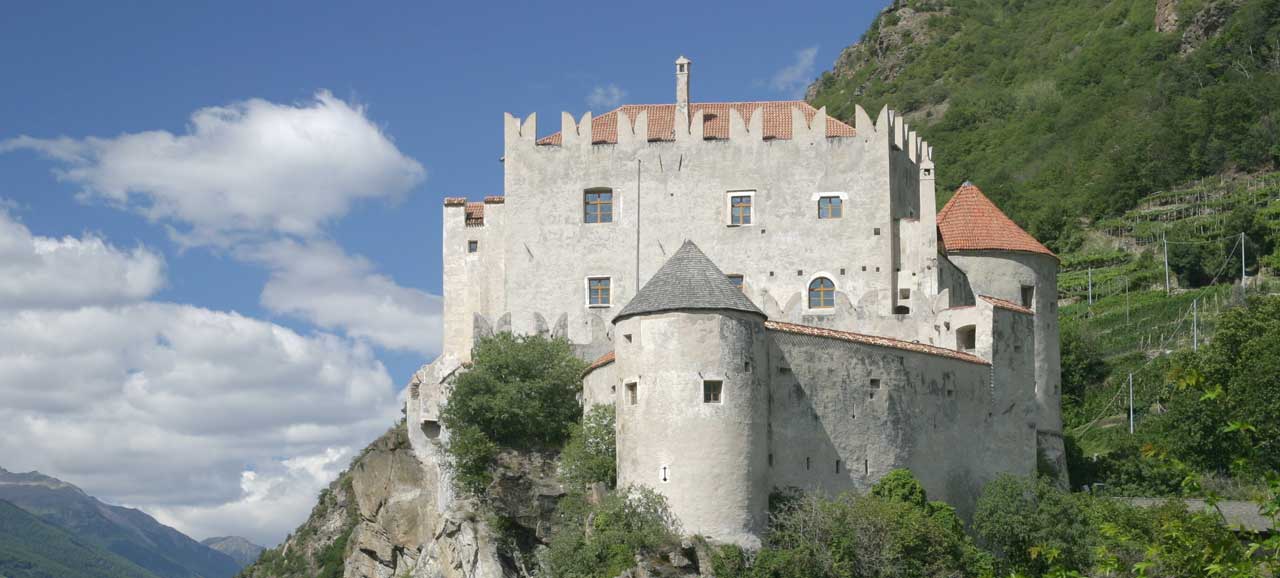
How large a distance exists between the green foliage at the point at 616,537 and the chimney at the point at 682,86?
1768cm

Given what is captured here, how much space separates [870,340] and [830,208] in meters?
8.75

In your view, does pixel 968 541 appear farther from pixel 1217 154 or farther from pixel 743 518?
pixel 1217 154

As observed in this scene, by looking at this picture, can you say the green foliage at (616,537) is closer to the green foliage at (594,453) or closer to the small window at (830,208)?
the green foliage at (594,453)

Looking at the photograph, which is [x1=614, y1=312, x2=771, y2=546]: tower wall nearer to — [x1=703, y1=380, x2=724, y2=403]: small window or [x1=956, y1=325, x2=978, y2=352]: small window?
[x1=703, y1=380, x2=724, y2=403]: small window

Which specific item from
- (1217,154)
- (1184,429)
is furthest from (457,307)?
(1217,154)

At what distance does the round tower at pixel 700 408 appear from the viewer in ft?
133

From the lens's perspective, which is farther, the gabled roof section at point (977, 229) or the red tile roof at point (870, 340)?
the gabled roof section at point (977, 229)

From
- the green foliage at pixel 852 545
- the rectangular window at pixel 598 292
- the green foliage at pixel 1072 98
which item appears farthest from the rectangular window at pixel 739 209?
the green foliage at pixel 1072 98

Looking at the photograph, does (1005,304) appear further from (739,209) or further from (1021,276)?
(739,209)

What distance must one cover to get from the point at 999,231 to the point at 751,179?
8396 millimetres

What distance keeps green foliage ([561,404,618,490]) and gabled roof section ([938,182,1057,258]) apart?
14.5m

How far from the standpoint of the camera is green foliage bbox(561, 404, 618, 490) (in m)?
43.9

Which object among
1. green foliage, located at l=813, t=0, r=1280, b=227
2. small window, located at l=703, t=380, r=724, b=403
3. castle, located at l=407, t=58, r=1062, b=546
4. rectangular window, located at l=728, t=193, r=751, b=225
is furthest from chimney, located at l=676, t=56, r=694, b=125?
green foliage, located at l=813, t=0, r=1280, b=227

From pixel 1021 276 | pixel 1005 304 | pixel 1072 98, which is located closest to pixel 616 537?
pixel 1005 304
